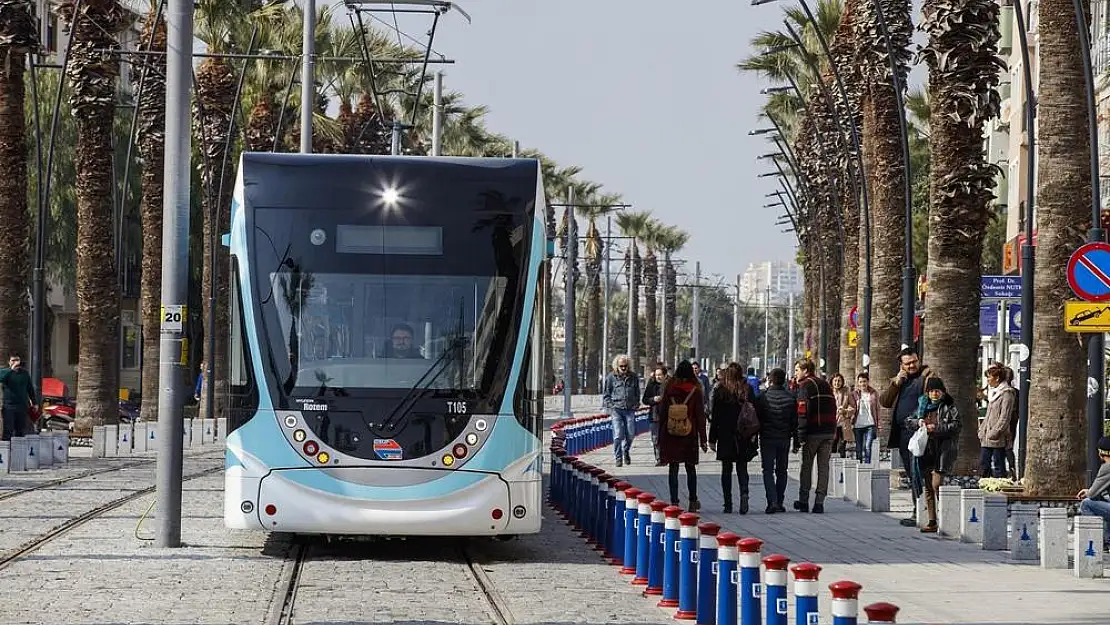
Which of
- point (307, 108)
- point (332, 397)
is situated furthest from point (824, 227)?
point (332, 397)

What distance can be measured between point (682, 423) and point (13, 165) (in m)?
16.8

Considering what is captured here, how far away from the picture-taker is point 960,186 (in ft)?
86.6

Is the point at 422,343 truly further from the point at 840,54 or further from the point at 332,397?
the point at 840,54

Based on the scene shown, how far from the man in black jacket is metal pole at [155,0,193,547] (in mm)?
7951

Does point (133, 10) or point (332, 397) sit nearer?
point (332, 397)

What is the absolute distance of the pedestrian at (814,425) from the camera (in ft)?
76.0

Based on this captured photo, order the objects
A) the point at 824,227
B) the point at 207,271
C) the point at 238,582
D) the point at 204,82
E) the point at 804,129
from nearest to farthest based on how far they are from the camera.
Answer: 1. the point at 238,582
2. the point at 204,82
3. the point at 207,271
4. the point at 824,227
5. the point at 804,129

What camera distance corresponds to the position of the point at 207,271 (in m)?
51.9

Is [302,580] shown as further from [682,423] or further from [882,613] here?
[682,423]

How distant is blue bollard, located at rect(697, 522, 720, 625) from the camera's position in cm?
1259

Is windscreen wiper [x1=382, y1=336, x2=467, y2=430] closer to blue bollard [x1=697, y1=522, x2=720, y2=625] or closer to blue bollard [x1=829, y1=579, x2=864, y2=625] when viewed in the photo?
blue bollard [x1=697, y1=522, x2=720, y2=625]

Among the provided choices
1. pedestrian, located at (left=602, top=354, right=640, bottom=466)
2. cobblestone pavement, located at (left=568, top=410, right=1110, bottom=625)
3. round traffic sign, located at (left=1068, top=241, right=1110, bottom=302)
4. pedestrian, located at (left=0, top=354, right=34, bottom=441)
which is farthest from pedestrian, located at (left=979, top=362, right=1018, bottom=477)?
pedestrian, located at (left=0, top=354, right=34, bottom=441)

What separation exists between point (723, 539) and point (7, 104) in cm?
2582

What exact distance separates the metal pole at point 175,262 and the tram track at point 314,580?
3.72 feet
